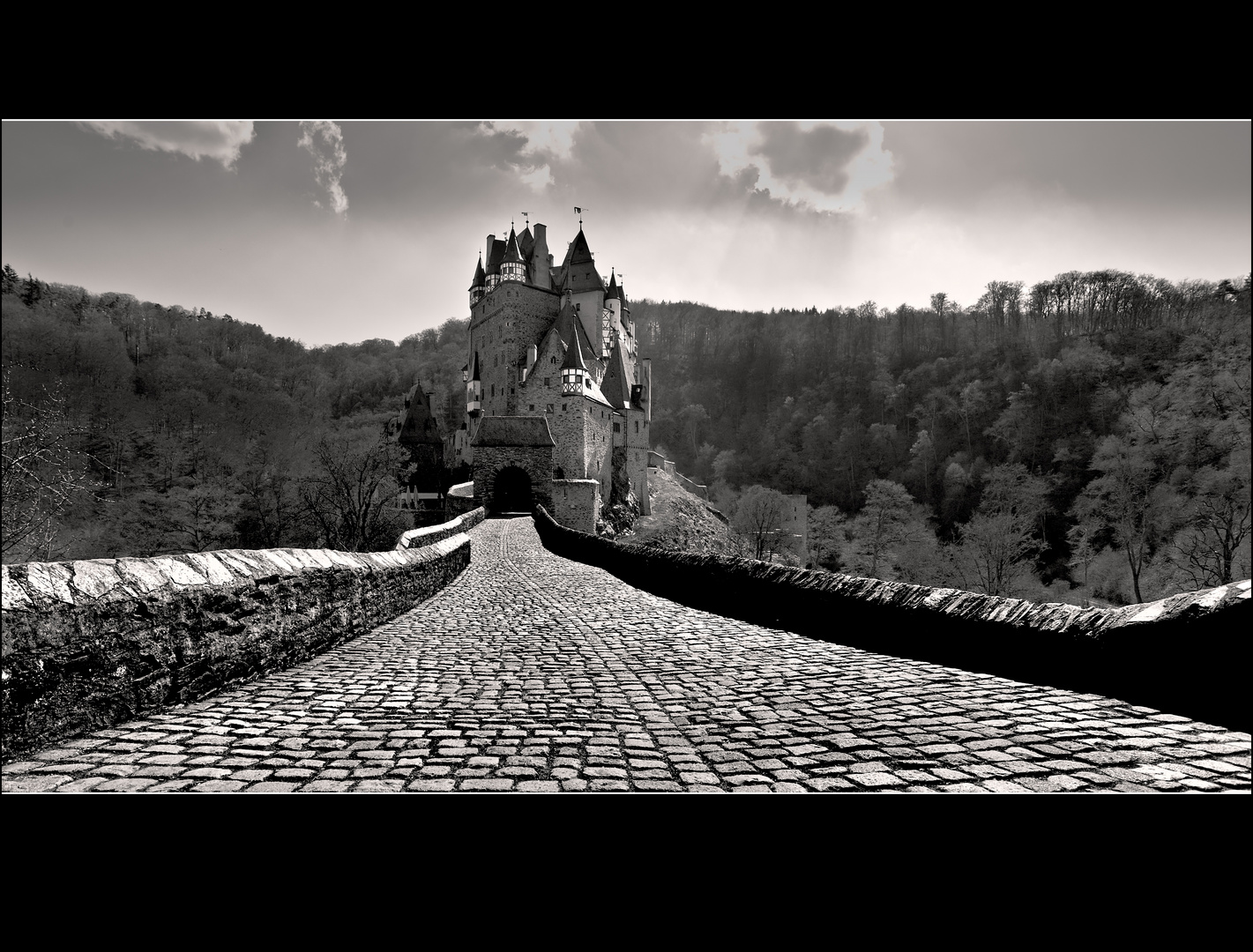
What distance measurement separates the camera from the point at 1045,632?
4312 millimetres

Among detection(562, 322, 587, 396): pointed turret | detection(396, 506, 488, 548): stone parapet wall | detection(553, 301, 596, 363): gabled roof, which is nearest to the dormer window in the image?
detection(562, 322, 587, 396): pointed turret

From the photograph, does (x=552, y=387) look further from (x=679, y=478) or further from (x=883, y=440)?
(x=883, y=440)

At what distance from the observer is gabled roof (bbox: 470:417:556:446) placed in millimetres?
39812

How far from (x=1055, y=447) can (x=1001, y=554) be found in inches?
634

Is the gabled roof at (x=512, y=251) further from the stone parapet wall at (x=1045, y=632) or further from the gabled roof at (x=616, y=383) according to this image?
the stone parapet wall at (x=1045, y=632)

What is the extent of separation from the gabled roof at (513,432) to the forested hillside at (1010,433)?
987 inches

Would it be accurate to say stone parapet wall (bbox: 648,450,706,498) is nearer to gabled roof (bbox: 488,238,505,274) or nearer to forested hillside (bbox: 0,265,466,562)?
gabled roof (bbox: 488,238,505,274)

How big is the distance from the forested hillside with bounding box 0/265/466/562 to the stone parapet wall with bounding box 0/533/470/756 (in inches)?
148

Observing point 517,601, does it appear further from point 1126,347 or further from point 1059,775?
point 1126,347

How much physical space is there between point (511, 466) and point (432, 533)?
2174cm

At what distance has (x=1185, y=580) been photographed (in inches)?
1006

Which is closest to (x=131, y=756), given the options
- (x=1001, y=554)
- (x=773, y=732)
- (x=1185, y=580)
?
(x=773, y=732)

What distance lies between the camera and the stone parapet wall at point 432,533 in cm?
1418

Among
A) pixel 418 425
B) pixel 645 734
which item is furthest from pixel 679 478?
pixel 645 734
